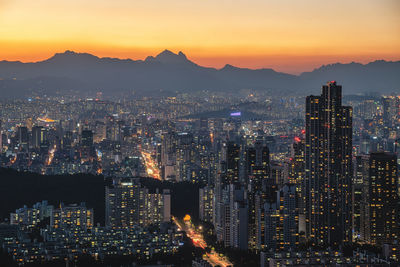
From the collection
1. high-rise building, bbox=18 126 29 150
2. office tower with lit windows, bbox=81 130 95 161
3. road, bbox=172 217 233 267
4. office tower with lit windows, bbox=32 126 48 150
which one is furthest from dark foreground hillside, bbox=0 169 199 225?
high-rise building, bbox=18 126 29 150

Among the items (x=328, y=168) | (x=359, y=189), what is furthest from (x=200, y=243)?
(x=359, y=189)

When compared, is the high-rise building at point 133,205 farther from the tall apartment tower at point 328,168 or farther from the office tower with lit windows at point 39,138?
the office tower with lit windows at point 39,138

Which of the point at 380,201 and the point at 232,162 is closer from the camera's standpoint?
the point at 380,201

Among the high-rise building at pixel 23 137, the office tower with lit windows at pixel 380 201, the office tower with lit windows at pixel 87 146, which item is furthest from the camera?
the high-rise building at pixel 23 137

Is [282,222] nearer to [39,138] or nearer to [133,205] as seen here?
[133,205]

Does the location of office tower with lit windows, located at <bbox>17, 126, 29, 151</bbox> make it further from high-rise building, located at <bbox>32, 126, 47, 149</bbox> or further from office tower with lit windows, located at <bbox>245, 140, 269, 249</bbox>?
office tower with lit windows, located at <bbox>245, 140, 269, 249</bbox>

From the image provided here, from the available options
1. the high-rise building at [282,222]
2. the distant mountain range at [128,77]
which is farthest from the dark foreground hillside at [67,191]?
the distant mountain range at [128,77]
